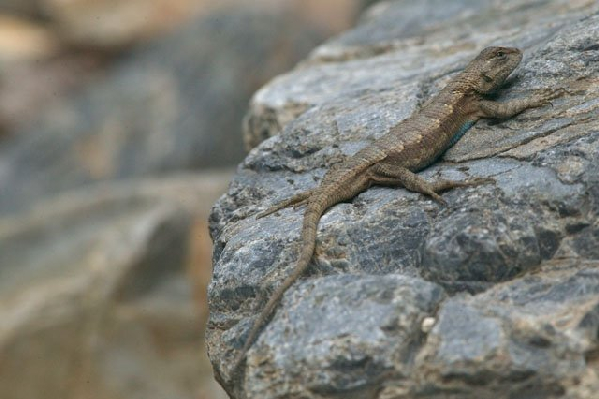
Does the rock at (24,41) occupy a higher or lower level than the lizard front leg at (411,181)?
higher

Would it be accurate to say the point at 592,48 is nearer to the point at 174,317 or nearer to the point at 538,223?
the point at 538,223

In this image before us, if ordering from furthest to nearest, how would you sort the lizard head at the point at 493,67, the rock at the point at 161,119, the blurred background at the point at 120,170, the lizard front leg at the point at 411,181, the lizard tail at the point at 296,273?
the rock at the point at 161,119 → the blurred background at the point at 120,170 → the lizard head at the point at 493,67 → the lizard front leg at the point at 411,181 → the lizard tail at the point at 296,273

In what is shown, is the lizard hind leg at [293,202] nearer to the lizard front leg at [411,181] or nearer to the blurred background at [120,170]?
the lizard front leg at [411,181]

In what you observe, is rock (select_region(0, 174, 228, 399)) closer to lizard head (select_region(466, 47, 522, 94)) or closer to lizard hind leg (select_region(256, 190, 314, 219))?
lizard hind leg (select_region(256, 190, 314, 219))

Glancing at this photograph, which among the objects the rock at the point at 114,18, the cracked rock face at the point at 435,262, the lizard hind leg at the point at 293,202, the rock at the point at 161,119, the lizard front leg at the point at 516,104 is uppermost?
the rock at the point at 114,18

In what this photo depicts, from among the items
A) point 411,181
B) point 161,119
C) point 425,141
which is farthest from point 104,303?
point 161,119

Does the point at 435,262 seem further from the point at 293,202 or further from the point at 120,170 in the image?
the point at 120,170

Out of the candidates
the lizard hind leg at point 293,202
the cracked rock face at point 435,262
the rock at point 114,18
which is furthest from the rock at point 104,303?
the rock at point 114,18
